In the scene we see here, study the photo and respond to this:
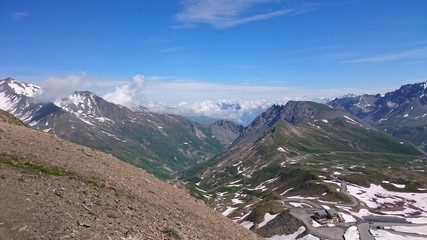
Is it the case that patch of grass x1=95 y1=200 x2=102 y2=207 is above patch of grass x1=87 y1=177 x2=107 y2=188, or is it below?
below

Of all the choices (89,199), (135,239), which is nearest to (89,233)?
(135,239)

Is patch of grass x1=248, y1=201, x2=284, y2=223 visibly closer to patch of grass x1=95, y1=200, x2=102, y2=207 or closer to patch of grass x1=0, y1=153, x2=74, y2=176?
patch of grass x1=0, y1=153, x2=74, y2=176

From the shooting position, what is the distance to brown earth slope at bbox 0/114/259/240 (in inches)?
954

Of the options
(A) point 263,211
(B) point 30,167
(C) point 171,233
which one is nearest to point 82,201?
(C) point 171,233

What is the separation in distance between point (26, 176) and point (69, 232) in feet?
35.9

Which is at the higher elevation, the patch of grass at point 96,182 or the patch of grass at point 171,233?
the patch of grass at point 96,182

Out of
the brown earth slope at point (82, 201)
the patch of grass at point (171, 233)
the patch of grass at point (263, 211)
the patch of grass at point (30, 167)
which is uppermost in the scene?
the patch of grass at point (30, 167)

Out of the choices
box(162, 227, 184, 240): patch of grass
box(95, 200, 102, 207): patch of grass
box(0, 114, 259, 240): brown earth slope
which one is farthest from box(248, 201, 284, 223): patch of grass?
box(95, 200, 102, 207): patch of grass

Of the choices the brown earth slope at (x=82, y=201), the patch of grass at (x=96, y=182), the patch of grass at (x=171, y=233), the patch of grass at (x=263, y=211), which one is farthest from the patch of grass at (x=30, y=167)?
the patch of grass at (x=263, y=211)

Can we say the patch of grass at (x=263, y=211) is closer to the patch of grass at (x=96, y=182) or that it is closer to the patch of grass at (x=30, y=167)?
the patch of grass at (x=96, y=182)

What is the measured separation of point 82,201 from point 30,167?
28.2 feet

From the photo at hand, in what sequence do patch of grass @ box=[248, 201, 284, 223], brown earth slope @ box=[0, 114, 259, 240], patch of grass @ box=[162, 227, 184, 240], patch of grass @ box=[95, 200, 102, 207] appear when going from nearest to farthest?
brown earth slope @ box=[0, 114, 259, 240] < patch of grass @ box=[162, 227, 184, 240] < patch of grass @ box=[95, 200, 102, 207] < patch of grass @ box=[248, 201, 284, 223]

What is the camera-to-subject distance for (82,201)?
2844 cm

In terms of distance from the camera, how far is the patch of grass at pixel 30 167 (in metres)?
33.6
